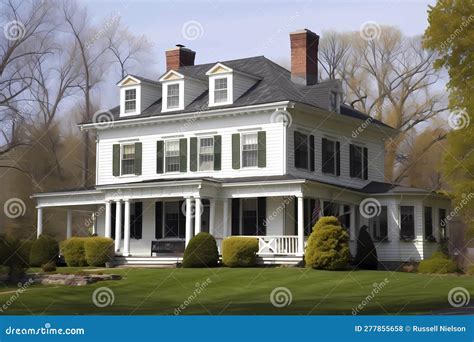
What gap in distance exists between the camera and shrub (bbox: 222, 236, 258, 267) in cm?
3238

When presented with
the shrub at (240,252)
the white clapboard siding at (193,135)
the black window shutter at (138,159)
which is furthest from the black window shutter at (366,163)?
the black window shutter at (138,159)

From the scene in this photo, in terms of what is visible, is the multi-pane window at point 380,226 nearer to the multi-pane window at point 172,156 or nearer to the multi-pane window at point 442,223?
the multi-pane window at point 442,223

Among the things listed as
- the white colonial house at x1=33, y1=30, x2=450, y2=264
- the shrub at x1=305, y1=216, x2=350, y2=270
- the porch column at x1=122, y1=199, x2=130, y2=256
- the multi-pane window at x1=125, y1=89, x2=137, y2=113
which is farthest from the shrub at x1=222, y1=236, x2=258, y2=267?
the multi-pane window at x1=125, y1=89, x2=137, y2=113

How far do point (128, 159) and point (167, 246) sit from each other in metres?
5.88

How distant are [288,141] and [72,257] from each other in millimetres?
10807

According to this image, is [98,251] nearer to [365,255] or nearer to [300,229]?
[300,229]

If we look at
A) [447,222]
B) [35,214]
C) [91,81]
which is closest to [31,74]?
[91,81]

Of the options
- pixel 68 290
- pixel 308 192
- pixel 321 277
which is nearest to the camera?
pixel 68 290

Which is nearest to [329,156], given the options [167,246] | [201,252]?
[167,246]

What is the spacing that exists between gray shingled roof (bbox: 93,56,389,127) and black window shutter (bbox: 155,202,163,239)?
14.6 feet

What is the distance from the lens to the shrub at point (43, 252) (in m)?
36.5

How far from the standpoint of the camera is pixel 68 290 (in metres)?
26.2

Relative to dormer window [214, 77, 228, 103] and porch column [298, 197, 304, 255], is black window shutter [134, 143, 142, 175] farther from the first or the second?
porch column [298, 197, 304, 255]

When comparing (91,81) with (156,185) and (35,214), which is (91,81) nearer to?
(35,214)
